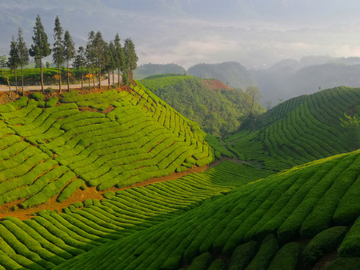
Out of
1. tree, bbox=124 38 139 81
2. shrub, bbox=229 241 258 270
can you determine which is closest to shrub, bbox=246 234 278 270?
shrub, bbox=229 241 258 270

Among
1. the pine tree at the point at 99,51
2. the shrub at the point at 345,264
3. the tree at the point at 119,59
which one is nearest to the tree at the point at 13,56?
the pine tree at the point at 99,51

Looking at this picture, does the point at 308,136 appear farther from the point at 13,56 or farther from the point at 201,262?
the point at 13,56

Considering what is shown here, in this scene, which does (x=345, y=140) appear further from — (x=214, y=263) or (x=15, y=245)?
(x=15, y=245)

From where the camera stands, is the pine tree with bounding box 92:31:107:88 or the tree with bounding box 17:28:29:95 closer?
the tree with bounding box 17:28:29:95

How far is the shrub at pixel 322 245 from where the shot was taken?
16.5 meters

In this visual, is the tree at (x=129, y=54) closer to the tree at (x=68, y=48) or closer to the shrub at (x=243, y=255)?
the tree at (x=68, y=48)

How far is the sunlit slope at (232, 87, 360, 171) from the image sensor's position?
9175 centimetres

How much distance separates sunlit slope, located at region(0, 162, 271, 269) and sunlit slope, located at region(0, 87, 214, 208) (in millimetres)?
5509

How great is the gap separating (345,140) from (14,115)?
374 feet

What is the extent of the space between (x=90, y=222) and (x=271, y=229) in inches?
1432

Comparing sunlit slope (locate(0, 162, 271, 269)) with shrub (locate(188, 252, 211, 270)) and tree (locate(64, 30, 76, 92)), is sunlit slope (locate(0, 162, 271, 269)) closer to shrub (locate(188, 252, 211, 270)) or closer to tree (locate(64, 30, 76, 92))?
shrub (locate(188, 252, 211, 270))

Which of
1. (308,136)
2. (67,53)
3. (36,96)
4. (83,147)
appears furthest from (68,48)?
(308,136)

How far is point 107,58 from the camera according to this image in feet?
321

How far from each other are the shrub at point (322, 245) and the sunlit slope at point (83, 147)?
48327 millimetres
